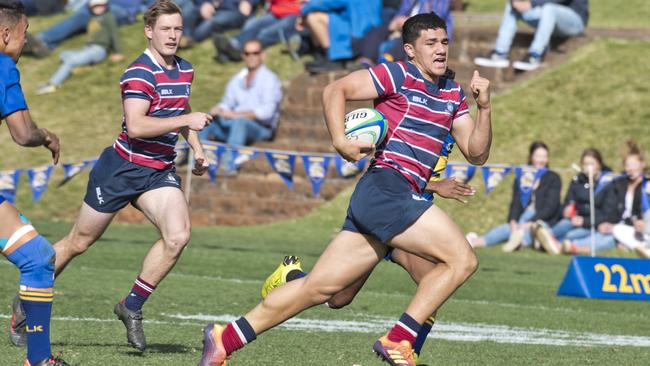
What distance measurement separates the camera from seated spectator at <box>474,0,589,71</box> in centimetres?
2044

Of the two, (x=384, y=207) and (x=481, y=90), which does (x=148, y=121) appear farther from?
(x=481, y=90)

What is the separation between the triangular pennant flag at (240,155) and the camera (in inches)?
725

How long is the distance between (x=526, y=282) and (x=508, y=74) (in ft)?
24.6

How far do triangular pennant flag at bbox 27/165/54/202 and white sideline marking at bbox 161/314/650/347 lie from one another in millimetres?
8115

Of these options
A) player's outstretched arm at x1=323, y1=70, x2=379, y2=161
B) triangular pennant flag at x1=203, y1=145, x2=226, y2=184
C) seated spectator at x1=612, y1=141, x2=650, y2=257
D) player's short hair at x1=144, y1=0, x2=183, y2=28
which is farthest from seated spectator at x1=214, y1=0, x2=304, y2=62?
player's outstretched arm at x1=323, y1=70, x2=379, y2=161

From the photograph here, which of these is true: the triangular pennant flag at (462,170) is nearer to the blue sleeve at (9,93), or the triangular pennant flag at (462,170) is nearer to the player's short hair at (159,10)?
the player's short hair at (159,10)

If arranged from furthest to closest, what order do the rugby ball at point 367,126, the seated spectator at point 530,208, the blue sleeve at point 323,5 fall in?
the blue sleeve at point 323,5
the seated spectator at point 530,208
the rugby ball at point 367,126

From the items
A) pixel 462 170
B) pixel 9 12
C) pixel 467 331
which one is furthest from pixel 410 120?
pixel 462 170

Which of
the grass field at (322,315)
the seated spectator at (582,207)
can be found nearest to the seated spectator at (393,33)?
the seated spectator at (582,207)

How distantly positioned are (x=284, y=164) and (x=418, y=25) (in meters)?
10.9

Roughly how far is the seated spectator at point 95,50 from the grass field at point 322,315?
8.30 m

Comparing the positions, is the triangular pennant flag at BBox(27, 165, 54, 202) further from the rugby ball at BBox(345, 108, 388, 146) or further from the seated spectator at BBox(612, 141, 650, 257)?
the rugby ball at BBox(345, 108, 388, 146)

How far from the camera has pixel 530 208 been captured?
17.8m

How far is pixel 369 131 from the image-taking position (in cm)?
724
